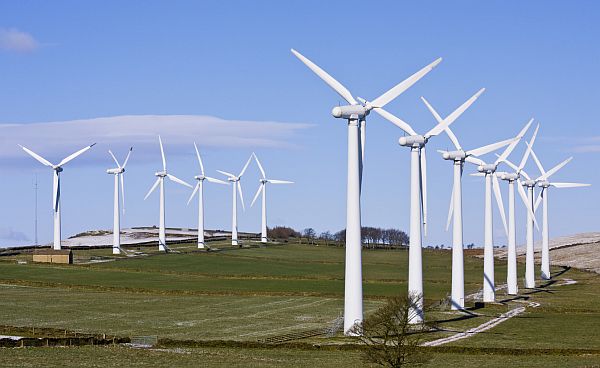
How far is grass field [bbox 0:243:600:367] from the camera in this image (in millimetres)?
67375

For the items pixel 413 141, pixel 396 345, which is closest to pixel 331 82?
pixel 413 141

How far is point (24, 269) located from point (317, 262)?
5178cm

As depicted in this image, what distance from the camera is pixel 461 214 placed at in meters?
107

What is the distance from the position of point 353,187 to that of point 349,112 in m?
5.58

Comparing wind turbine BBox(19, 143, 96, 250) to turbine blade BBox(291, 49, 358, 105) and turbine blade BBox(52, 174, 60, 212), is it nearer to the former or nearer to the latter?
turbine blade BBox(52, 174, 60, 212)

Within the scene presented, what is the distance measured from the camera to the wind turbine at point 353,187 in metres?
79.2

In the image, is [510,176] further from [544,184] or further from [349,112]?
[349,112]

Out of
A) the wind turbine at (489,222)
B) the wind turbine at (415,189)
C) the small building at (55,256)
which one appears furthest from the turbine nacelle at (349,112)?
the small building at (55,256)

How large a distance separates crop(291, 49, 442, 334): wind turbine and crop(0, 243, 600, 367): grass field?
9.31 ft

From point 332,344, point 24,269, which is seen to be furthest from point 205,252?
point 332,344

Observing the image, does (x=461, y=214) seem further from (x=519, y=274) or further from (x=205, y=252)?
(x=205, y=252)

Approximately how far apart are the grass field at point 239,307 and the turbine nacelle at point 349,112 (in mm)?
16202

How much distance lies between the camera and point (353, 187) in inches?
3120

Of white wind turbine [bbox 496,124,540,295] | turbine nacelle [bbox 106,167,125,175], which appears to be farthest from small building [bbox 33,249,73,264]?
white wind turbine [bbox 496,124,540,295]
